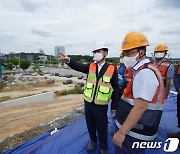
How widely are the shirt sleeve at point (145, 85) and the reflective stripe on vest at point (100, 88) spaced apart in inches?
41.1

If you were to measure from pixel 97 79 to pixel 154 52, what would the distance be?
6.62 ft

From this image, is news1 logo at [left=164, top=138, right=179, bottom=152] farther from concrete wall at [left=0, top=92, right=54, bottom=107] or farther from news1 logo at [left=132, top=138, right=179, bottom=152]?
concrete wall at [left=0, top=92, right=54, bottom=107]

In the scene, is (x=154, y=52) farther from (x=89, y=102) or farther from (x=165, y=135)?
(x=89, y=102)

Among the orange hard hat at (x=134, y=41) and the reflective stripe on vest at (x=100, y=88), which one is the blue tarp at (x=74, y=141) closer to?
the reflective stripe on vest at (x=100, y=88)

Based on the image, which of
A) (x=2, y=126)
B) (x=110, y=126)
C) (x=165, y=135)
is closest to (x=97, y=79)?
(x=110, y=126)

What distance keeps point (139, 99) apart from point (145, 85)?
133 mm

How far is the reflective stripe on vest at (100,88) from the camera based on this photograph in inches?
109

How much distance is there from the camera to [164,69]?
3984 mm

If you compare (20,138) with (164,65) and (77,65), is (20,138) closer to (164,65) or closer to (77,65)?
(77,65)

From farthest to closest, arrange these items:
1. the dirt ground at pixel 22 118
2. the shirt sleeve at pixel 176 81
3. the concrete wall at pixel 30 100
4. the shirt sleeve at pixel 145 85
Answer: the concrete wall at pixel 30 100 → the dirt ground at pixel 22 118 → the shirt sleeve at pixel 176 81 → the shirt sleeve at pixel 145 85

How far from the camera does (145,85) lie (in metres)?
1.68

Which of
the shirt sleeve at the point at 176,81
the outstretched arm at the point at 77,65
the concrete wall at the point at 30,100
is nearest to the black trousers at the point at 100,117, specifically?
the outstretched arm at the point at 77,65

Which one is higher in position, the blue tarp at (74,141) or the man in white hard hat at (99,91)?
the man in white hard hat at (99,91)

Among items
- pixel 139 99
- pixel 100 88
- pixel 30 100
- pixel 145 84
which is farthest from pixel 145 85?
pixel 30 100
